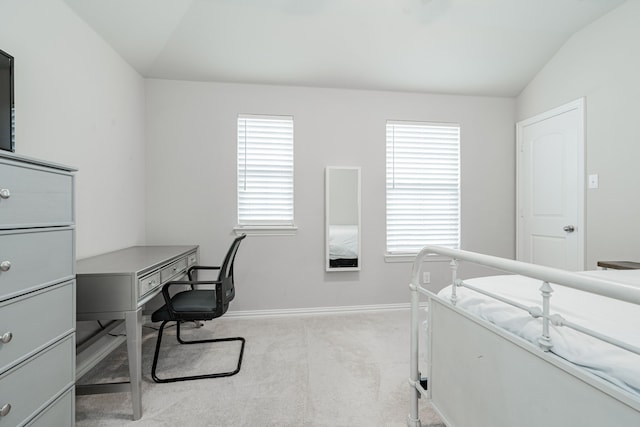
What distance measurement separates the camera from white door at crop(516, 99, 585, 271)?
2.75m

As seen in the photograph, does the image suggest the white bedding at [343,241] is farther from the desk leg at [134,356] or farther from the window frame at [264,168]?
the desk leg at [134,356]

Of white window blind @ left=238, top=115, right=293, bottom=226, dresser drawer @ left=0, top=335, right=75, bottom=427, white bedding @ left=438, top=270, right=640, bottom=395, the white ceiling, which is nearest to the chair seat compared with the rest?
dresser drawer @ left=0, top=335, right=75, bottom=427

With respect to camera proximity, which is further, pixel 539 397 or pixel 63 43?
pixel 63 43

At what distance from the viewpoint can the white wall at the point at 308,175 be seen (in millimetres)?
2947

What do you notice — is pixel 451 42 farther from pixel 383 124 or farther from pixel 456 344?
pixel 456 344

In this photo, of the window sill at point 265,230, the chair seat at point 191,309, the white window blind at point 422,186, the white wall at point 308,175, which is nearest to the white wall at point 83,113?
the white wall at point 308,175

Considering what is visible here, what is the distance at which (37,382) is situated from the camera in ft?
3.63

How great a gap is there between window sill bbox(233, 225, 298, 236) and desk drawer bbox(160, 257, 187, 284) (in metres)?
0.64

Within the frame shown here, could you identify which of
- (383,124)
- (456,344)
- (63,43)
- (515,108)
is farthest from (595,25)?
(63,43)

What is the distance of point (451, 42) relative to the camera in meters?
2.74

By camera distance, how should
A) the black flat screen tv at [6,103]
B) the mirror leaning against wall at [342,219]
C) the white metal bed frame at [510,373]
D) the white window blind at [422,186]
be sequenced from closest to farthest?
the white metal bed frame at [510,373] < the black flat screen tv at [6,103] < the mirror leaning against wall at [342,219] < the white window blind at [422,186]

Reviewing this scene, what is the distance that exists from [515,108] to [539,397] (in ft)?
11.7

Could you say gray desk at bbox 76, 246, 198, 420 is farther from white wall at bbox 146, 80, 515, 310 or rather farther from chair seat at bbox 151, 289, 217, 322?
white wall at bbox 146, 80, 515, 310

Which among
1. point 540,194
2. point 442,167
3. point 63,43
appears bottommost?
point 540,194
